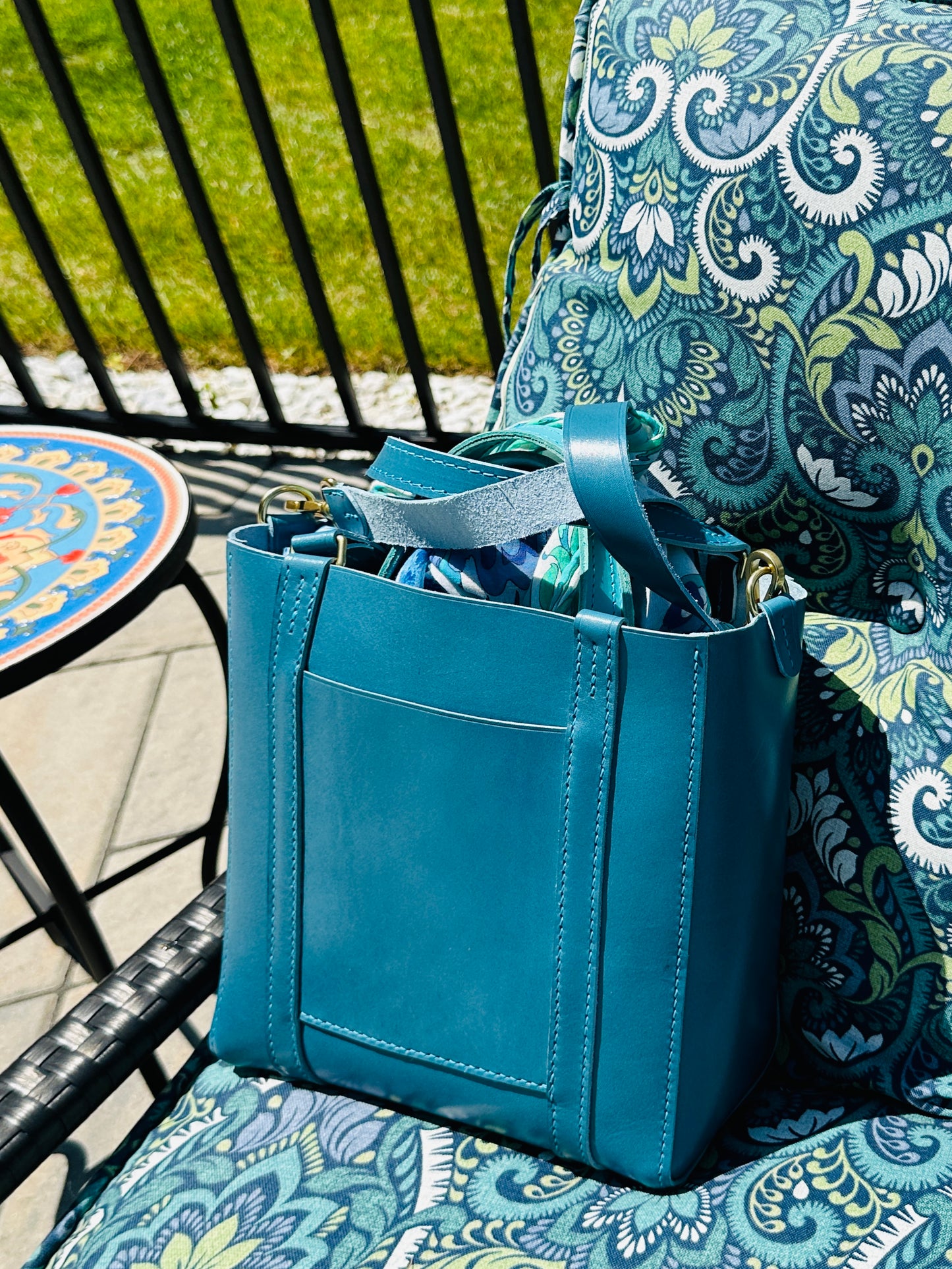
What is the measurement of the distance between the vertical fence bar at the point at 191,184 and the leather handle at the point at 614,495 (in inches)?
66.6

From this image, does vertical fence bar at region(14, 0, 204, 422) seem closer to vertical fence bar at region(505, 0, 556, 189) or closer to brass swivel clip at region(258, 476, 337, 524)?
vertical fence bar at region(505, 0, 556, 189)

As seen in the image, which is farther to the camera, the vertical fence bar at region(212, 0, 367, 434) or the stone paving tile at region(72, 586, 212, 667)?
the stone paving tile at region(72, 586, 212, 667)

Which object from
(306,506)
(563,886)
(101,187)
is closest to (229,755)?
(306,506)

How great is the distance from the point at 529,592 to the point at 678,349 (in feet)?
0.73

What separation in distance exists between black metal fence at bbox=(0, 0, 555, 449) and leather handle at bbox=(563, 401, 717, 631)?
3.21 feet

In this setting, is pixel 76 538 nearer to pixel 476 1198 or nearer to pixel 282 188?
pixel 476 1198

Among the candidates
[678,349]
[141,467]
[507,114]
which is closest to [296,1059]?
[678,349]

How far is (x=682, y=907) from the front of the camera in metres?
0.76

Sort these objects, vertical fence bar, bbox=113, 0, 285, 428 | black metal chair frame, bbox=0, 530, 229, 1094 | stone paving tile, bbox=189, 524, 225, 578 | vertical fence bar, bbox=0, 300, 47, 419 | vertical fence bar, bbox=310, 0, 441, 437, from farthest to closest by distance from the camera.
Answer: vertical fence bar, bbox=0, 300, 47, 419
stone paving tile, bbox=189, 524, 225, 578
vertical fence bar, bbox=113, 0, 285, 428
vertical fence bar, bbox=310, 0, 441, 437
black metal chair frame, bbox=0, 530, 229, 1094

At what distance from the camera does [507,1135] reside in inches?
33.9

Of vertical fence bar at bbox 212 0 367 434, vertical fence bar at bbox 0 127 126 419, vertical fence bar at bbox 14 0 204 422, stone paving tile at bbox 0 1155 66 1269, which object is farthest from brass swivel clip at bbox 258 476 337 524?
vertical fence bar at bbox 0 127 126 419

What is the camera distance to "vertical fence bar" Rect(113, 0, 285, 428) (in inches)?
82.7

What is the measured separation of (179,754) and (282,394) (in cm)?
112

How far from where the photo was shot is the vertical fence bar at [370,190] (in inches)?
73.6
